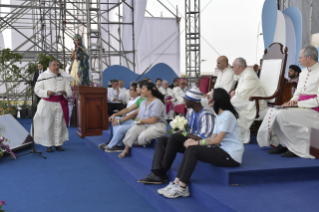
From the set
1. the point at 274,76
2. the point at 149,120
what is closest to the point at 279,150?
the point at 274,76

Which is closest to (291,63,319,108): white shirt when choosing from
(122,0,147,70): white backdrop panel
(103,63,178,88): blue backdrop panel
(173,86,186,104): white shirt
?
(173,86,186,104): white shirt

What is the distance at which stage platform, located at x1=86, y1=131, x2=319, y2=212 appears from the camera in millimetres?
2460

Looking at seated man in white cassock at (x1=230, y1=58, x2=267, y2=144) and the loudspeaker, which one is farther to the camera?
the loudspeaker

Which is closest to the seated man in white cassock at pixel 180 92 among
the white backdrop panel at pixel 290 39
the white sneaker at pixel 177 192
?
the white backdrop panel at pixel 290 39

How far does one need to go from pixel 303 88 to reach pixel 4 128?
4.27 m

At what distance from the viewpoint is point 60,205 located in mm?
3291

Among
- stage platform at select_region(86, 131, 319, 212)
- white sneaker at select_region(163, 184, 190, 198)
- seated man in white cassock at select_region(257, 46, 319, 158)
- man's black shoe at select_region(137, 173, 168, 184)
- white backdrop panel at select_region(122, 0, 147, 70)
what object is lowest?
man's black shoe at select_region(137, 173, 168, 184)

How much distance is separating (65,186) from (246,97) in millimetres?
2390

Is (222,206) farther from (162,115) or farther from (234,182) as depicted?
(162,115)

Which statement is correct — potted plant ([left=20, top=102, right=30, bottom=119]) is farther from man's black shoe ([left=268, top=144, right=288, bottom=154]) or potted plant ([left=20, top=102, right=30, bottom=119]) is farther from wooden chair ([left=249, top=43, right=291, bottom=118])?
man's black shoe ([left=268, top=144, right=288, bottom=154])

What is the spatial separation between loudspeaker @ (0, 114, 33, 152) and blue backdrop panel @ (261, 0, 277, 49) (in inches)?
194

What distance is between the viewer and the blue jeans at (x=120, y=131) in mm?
4984

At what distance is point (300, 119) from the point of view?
141 inches

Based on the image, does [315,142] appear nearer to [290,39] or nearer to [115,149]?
[115,149]
